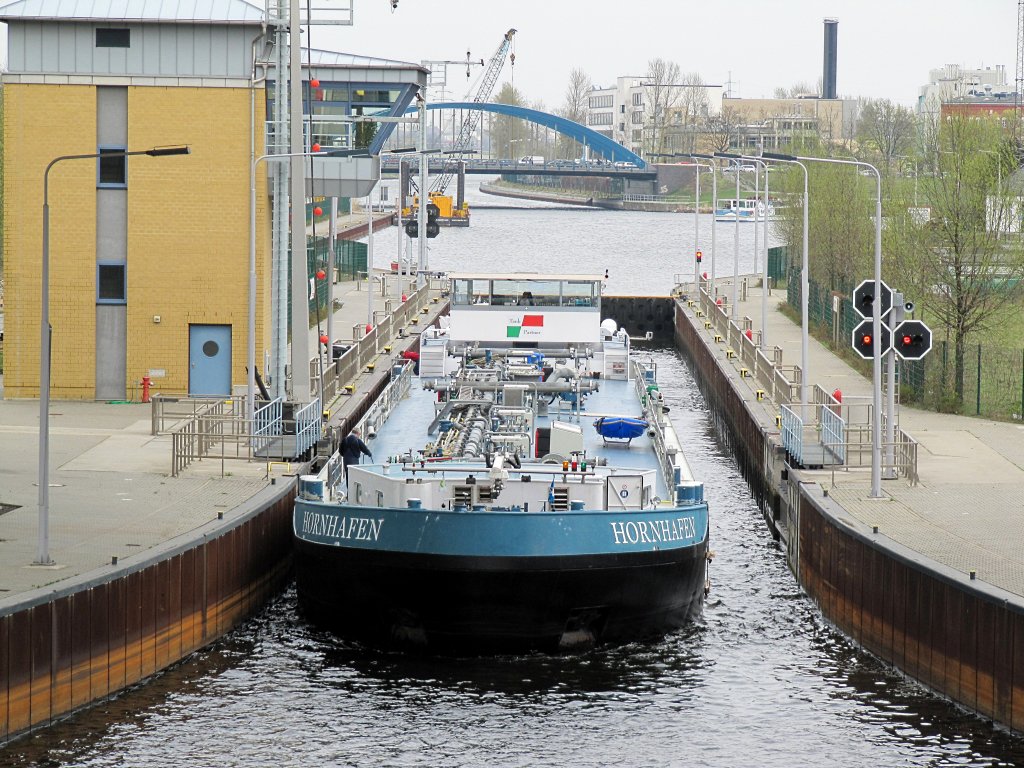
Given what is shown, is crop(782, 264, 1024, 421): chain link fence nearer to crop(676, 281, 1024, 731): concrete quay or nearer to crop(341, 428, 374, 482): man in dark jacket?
crop(676, 281, 1024, 731): concrete quay

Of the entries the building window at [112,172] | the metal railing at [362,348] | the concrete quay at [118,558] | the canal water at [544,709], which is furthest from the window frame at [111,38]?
the canal water at [544,709]

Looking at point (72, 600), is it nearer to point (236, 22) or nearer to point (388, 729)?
point (388, 729)

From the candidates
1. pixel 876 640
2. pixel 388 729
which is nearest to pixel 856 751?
pixel 876 640

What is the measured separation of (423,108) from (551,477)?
5742 cm

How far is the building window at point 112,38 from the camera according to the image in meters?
41.6

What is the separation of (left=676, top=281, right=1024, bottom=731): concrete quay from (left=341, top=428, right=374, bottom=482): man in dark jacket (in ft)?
26.0

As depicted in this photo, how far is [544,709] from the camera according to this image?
898 inches

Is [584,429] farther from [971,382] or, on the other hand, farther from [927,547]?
[971,382]

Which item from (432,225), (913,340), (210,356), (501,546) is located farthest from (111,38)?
(432,225)

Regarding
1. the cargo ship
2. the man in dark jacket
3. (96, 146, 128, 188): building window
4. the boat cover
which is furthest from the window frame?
the boat cover

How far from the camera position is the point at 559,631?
24.8 metres

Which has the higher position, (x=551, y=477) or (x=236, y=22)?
(x=236, y=22)

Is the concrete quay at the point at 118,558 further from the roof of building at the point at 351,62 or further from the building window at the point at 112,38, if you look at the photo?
the roof of building at the point at 351,62

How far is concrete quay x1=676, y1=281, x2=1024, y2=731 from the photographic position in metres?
21.7
